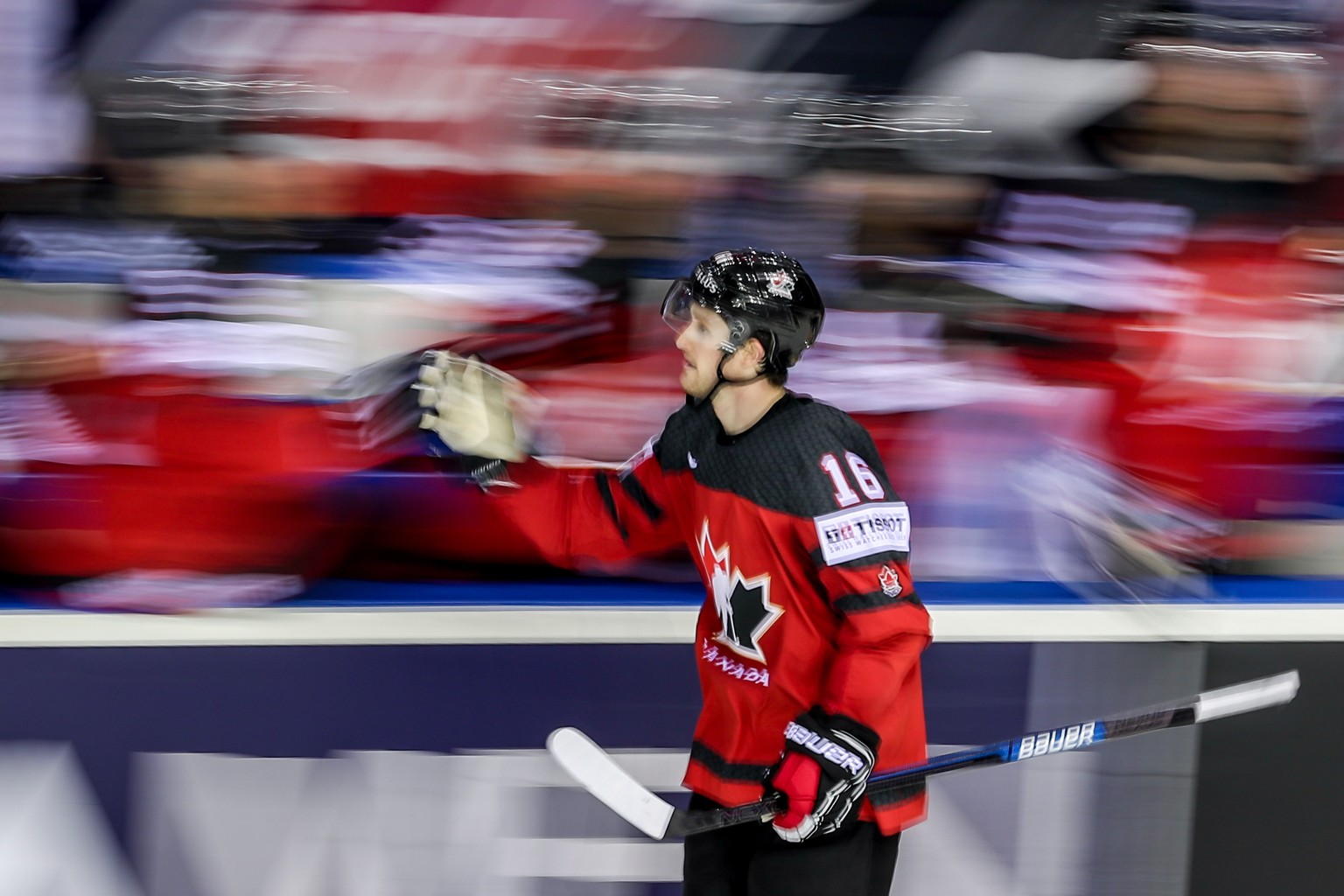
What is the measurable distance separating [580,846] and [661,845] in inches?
5.4

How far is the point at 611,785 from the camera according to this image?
1666 mm

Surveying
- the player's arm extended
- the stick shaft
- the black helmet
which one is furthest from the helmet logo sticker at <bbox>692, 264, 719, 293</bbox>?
the stick shaft

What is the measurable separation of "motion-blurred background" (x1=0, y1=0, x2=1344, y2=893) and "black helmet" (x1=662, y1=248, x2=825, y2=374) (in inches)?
22.1

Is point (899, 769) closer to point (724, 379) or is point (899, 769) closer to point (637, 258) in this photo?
point (724, 379)

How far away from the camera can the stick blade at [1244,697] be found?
1768 mm

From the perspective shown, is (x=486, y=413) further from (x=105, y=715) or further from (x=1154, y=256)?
(x=1154, y=256)

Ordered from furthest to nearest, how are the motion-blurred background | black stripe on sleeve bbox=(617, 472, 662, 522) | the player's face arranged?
the motion-blurred background, black stripe on sleeve bbox=(617, 472, 662, 522), the player's face

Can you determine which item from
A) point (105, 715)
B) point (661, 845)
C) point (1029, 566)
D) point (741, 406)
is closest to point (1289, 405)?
point (1029, 566)

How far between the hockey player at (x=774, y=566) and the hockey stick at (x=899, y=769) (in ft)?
0.12

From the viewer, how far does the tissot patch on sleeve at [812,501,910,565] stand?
61.4 inches

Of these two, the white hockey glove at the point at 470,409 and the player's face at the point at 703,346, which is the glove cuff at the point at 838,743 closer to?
the player's face at the point at 703,346

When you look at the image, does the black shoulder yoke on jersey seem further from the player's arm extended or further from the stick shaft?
the stick shaft

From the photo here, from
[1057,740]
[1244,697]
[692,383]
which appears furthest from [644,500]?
[1244,697]

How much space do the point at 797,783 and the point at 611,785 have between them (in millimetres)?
274
